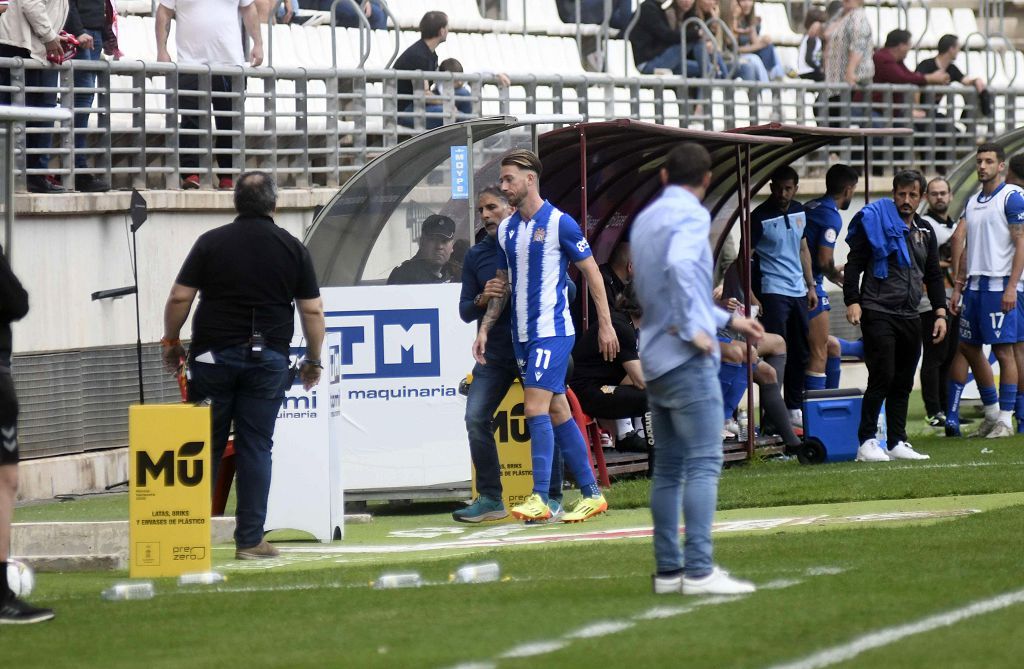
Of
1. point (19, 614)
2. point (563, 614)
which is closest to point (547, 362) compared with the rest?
point (563, 614)

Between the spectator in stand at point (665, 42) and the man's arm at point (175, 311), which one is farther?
the spectator in stand at point (665, 42)

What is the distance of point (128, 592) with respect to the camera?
28.7 ft

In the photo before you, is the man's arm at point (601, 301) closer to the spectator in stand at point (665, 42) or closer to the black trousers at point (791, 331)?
the black trousers at point (791, 331)

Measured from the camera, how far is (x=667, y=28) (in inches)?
918

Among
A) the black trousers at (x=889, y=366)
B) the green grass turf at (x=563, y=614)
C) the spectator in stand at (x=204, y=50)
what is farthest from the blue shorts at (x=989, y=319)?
the green grass turf at (x=563, y=614)

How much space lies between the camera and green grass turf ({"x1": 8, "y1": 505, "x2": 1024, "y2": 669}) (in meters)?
6.82

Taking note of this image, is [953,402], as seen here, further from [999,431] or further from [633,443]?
[633,443]

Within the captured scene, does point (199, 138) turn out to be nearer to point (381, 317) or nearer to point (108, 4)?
point (108, 4)

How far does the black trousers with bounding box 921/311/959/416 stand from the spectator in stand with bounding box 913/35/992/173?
716 cm

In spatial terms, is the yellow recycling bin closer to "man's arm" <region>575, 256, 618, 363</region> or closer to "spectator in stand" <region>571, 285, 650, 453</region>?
"man's arm" <region>575, 256, 618, 363</region>

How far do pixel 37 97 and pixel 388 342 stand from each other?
4353 mm

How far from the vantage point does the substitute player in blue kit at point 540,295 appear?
11.2 meters

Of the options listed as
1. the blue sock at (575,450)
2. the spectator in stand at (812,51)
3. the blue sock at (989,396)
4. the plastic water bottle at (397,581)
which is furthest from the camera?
the spectator in stand at (812,51)

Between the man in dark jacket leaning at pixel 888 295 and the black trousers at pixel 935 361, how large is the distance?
7.34ft
